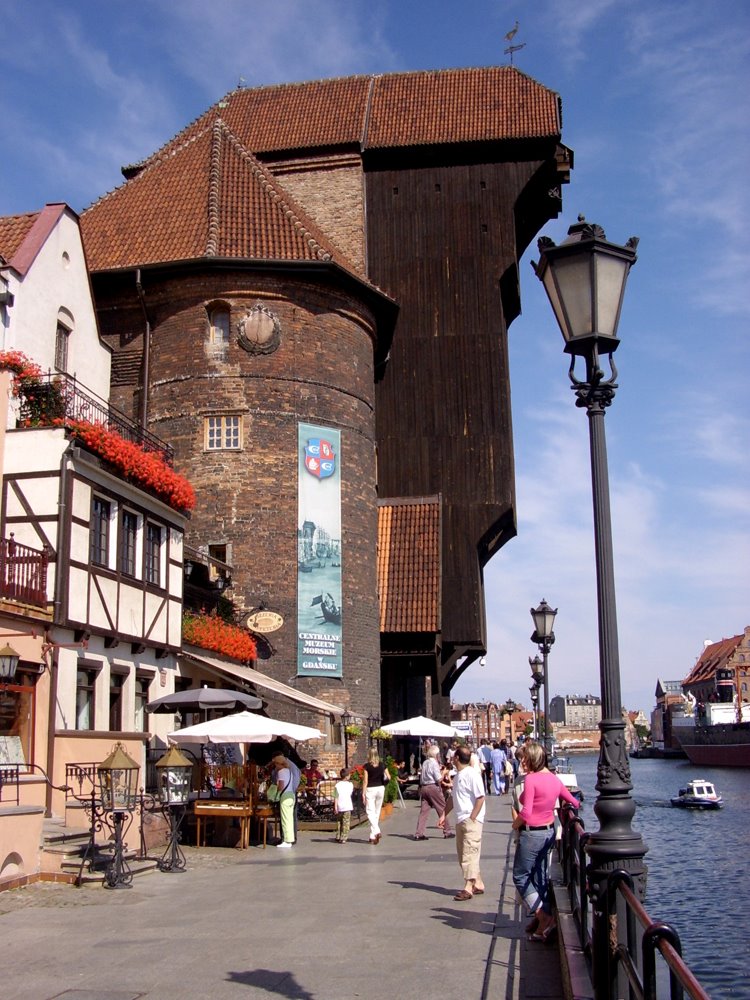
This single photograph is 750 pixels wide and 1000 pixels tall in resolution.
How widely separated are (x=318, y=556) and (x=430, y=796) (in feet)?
30.4

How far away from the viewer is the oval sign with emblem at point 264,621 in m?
26.4

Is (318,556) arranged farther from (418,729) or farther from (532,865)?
(532,865)

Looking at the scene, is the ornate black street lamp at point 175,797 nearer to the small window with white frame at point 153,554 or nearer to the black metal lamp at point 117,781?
the black metal lamp at point 117,781

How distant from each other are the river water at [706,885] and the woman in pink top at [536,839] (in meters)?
4.58

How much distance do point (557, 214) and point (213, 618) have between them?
21.0 m

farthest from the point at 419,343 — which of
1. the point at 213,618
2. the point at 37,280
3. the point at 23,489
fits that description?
the point at 23,489

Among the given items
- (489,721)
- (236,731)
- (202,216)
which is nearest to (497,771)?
(236,731)

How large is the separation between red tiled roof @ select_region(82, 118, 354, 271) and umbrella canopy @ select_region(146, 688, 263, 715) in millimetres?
13241

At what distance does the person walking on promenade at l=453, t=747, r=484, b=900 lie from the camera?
450 inches

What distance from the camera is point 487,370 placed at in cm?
3425

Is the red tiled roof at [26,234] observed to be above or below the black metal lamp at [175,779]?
above

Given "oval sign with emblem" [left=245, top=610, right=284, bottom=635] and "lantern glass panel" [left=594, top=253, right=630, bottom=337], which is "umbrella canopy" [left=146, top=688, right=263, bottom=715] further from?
"lantern glass panel" [left=594, top=253, right=630, bottom=337]

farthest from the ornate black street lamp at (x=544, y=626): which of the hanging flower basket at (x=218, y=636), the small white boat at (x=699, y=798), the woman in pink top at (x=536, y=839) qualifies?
the small white boat at (x=699, y=798)

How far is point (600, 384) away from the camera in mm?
6926
